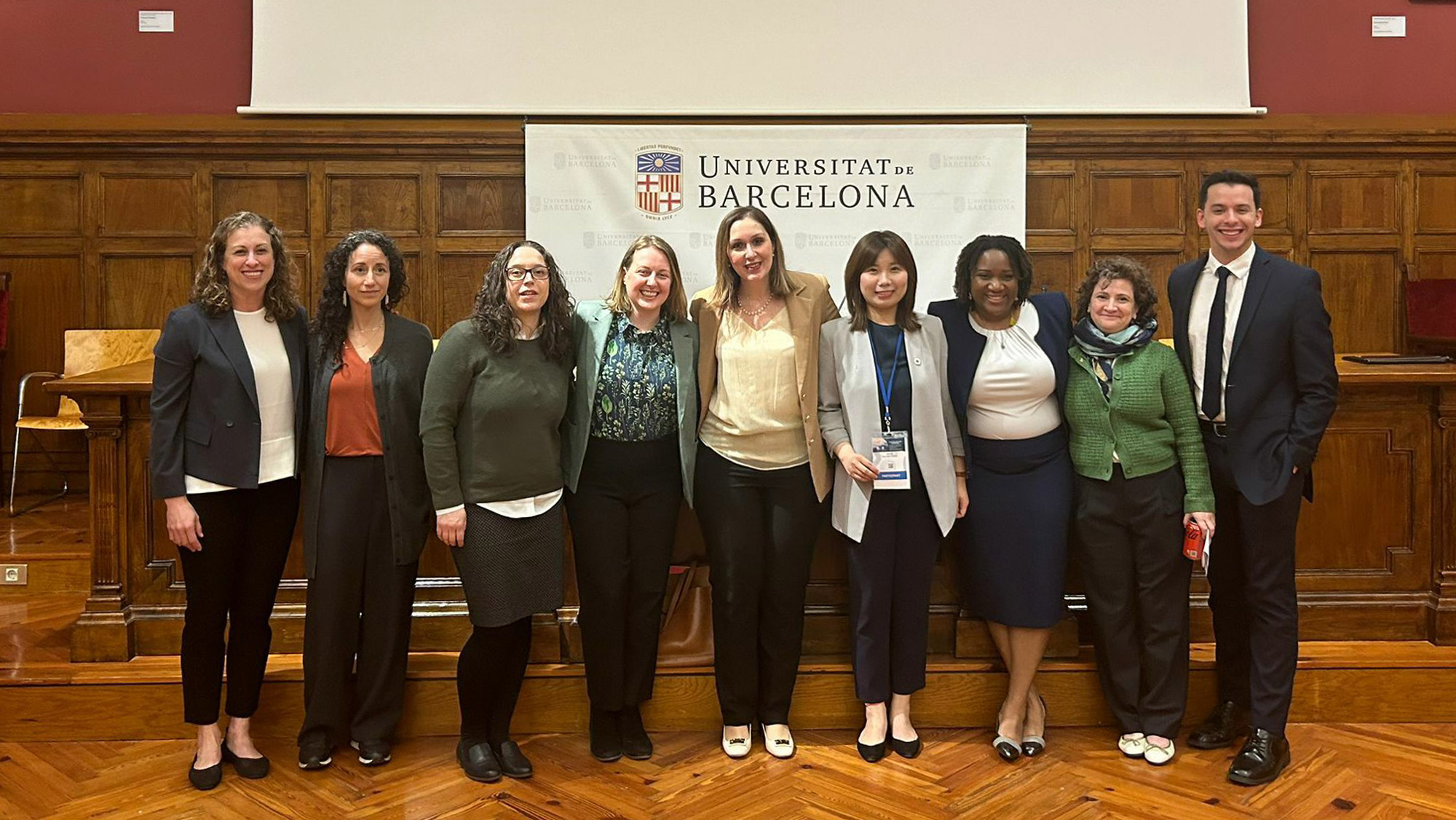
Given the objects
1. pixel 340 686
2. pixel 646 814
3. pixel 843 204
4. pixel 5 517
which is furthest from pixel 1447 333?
pixel 5 517

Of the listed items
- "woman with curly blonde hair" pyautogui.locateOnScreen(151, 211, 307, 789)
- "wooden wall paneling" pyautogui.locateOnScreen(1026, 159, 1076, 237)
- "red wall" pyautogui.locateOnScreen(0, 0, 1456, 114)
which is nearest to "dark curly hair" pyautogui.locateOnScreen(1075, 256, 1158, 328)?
"woman with curly blonde hair" pyautogui.locateOnScreen(151, 211, 307, 789)

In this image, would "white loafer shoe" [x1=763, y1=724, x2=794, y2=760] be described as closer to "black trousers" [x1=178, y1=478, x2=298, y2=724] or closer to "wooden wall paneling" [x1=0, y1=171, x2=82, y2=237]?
"black trousers" [x1=178, y1=478, x2=298, y2=724]

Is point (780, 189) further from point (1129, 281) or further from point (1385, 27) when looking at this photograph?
point (1385, 27)

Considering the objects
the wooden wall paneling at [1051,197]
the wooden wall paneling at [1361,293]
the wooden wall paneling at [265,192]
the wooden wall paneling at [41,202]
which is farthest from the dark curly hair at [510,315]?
the wooden wall paneling at [1361,293]

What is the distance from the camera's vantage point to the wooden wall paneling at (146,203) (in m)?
5.49

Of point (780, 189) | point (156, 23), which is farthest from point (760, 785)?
point (156, 23)

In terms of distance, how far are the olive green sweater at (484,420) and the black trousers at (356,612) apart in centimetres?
20

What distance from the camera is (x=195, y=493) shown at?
8.43ft

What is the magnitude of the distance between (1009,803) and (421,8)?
15.5 ft

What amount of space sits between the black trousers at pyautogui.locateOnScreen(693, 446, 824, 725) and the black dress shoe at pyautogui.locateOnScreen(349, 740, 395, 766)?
919 mm

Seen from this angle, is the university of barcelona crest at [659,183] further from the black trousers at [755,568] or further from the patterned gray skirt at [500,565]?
the patterned gray skirt at [500,565]

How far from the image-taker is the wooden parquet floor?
2551 millimetres

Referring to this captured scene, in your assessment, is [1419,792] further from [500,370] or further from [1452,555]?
[500,370]

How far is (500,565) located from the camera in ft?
8.61
